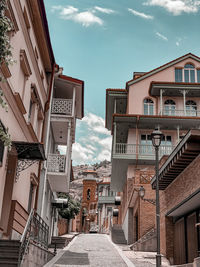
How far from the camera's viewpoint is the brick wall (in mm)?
12386

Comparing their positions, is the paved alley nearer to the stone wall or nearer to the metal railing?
the stone wall

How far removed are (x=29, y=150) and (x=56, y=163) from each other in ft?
23.9

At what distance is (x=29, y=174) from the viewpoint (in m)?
15.7

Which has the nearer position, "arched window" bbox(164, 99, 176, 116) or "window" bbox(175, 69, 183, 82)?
"arched window" bbox(164, 99, 176, 116)

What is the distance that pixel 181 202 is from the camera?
1323cm

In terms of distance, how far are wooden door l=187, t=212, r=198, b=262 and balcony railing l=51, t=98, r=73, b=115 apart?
32.4ft

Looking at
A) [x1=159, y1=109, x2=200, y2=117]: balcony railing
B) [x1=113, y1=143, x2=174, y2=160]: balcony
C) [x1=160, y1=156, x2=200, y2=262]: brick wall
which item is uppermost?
[x1=159, y1=109, x2=200, y2=117]: balcony railing

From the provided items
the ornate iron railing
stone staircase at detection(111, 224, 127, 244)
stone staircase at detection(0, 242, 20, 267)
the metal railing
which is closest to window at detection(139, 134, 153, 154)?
the ornate iron railing

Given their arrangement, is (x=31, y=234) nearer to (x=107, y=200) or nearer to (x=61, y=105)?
(x=61, y=105)

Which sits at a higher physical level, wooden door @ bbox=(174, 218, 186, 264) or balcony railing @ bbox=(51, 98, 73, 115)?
balcony railing @ bbox=(51, 98, 73, 115)

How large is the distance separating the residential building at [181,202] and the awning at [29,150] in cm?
477

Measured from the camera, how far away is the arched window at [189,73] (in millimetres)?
33719

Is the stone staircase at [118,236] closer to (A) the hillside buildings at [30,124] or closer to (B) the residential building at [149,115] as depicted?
(B) the residential building at [149,115]

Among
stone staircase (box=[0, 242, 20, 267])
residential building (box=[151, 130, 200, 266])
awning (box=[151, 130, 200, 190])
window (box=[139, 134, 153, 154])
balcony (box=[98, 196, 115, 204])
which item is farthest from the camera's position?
balcony (box=[98, 196, 115, 204])
